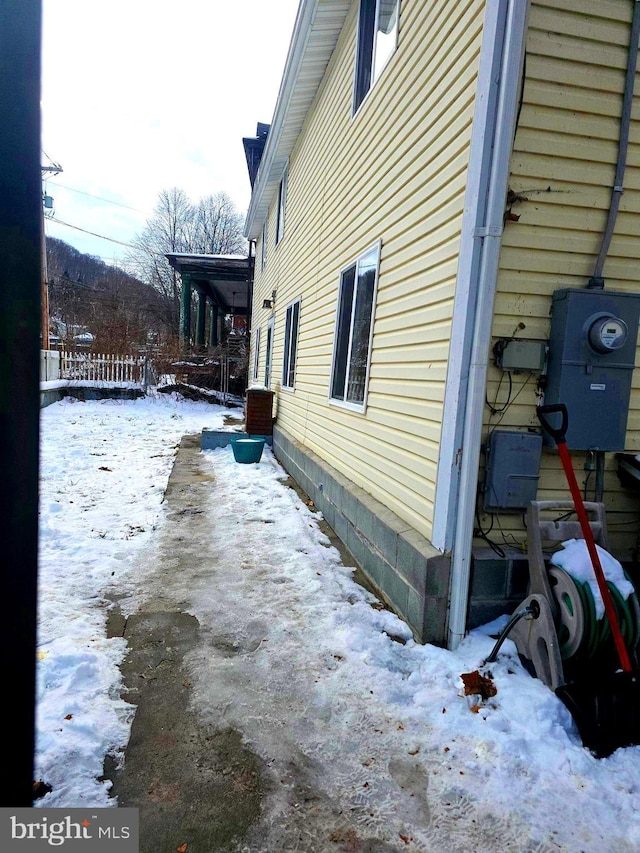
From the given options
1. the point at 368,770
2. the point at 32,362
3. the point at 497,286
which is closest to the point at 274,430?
the point at 497,286

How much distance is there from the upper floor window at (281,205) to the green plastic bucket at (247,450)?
4530mm

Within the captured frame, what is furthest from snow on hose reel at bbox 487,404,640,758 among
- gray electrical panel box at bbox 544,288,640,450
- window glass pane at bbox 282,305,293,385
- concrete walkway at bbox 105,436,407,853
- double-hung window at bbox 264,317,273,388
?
double-hung window at bbox 264,317,273,388

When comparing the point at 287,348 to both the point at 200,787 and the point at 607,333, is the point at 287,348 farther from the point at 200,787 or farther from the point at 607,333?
the point at 200,787

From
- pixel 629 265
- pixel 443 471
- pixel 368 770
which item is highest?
pixel 629 265

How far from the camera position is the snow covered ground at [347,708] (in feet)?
5.71

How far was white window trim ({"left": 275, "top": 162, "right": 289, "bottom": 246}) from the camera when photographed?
366 inches

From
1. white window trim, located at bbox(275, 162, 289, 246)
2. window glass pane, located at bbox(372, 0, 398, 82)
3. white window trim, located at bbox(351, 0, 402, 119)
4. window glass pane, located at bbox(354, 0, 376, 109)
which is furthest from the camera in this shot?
white window trim, located at bbox(275, 162, 289, 246)

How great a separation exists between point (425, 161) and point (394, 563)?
275cm

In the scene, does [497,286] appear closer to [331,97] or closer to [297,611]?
[297,611]

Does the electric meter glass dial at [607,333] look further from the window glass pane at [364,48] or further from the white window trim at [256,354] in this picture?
the white window trim at [256,354]

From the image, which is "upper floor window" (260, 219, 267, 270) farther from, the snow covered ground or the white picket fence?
the snow covered ground

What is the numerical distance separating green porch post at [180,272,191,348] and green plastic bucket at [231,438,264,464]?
11.2 meters

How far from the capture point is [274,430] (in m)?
9.08

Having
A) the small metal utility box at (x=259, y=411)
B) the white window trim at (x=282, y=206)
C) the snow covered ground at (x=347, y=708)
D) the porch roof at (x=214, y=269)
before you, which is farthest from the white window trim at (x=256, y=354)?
the snow covered ground at (x=347, y=708)
